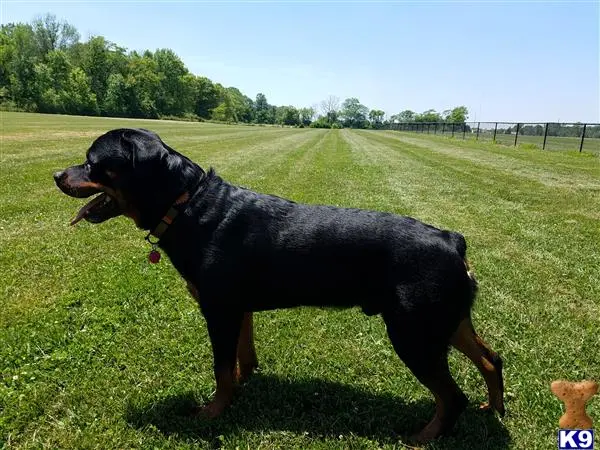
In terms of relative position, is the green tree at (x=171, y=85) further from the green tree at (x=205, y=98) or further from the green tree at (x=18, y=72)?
the green tree at (x=18, y=72)

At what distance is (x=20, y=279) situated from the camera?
4.70 meters

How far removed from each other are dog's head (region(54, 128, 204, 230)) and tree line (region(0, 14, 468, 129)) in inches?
3012

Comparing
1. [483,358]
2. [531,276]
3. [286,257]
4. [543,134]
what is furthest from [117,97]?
[483,358]

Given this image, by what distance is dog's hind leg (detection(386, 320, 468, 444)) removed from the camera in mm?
2543

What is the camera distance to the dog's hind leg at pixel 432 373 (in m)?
2.54

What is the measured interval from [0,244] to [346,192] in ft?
22.1

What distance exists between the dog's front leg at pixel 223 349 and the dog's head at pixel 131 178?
732 mm

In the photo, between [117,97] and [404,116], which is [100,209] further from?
[404,116]

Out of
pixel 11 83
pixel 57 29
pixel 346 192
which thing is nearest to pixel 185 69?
pixel 57 29

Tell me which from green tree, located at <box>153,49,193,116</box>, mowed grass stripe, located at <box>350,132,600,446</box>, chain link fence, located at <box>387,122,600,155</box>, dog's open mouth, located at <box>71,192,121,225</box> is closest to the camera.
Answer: dog's open mouth, located at <box>71,192,121,225</box>

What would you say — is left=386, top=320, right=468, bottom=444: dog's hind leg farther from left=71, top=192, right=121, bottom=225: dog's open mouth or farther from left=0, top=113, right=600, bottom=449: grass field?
left=71, top=192, right=121, bottom=225: dog's open mouth

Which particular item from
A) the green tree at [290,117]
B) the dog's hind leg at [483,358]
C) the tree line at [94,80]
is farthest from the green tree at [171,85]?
the dog's hind leg at [483,358]

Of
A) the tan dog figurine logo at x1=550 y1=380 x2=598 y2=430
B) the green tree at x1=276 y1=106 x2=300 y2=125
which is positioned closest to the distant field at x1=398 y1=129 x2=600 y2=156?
the tan dog figurine logo at x1=550 y1=380 x2=598 y2=430

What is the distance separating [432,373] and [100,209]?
7.55 feet
